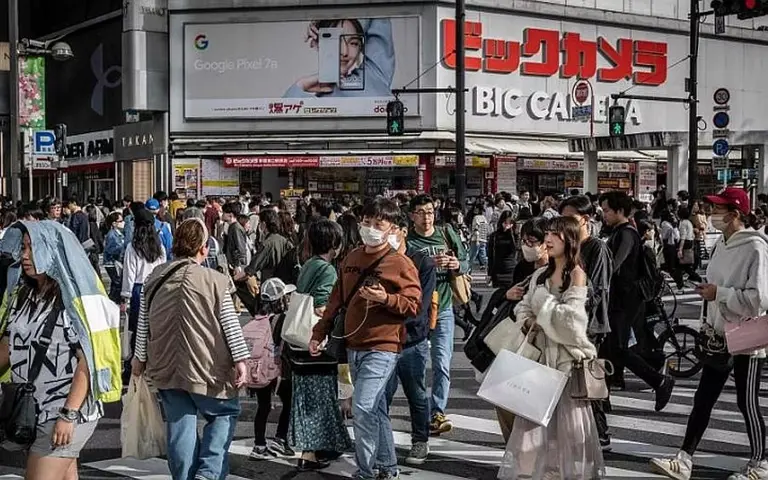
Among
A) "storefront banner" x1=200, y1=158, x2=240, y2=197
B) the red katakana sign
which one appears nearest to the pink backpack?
the red katakana sign

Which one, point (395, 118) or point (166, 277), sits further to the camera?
point (395, 118)

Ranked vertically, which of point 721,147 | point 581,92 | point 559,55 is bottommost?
point 721,147

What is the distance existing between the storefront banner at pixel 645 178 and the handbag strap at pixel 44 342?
35.6 m

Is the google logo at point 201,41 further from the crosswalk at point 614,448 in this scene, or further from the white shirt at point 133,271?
the crosswalk at point 614,448

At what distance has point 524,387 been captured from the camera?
239 inches

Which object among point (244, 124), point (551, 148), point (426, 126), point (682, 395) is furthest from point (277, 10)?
point (682, 395)

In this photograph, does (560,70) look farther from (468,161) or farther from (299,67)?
(299,67)

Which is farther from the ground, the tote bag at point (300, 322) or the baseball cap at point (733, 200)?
the baseball cap at point (733, 200)

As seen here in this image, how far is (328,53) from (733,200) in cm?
2956

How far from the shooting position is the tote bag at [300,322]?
673cm

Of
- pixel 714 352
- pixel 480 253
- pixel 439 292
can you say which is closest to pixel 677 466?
pixel 714 352

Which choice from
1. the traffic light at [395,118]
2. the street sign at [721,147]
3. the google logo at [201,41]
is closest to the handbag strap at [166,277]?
the street sign at [721,147]

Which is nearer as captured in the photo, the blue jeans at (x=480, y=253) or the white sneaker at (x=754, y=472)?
the white sneaker at (x=754, y=472)

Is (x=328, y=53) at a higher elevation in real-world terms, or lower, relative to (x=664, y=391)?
higher
